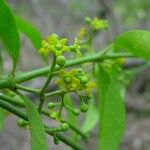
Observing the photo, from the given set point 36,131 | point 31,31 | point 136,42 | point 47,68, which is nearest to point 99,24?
point 31,31

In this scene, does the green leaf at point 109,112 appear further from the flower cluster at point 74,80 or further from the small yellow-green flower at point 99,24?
the flower cluster at point 74,80

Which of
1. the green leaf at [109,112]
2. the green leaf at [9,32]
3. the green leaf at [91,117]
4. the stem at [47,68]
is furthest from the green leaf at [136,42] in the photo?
the green leaf at [91,117]

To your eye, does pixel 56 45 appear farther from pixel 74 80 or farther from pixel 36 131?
pixel 36 131

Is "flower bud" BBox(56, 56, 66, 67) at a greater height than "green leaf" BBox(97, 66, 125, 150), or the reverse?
"green leaf" BBox(97, 66, 125, 150)

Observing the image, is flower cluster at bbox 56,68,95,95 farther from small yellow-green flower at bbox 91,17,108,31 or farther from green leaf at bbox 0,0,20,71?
small yellow-green flower at bbox 91,17,108,31

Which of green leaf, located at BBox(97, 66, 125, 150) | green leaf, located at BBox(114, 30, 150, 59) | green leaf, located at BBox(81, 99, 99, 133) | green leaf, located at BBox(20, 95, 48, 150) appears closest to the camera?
green leaf, located at BBox(20, 95, 48, 150)

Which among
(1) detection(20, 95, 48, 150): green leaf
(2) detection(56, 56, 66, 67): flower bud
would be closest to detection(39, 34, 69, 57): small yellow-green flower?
(2) detection(56, 56, 66, 67): flower bud
